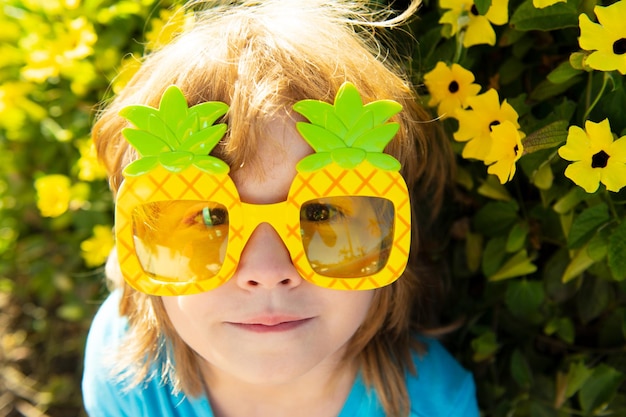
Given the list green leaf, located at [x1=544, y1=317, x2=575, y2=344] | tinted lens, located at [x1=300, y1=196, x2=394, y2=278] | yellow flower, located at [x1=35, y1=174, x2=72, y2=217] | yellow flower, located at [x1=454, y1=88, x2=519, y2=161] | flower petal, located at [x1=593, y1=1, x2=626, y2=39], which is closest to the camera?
flower petal, located at [x1=593, y1=1, x2=626, y2=39]

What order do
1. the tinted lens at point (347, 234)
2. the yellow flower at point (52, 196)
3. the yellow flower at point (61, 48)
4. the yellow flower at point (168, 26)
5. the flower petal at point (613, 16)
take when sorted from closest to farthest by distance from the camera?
the flower petal at point (613, 16), the tinted lens at point (347, 234), the yellow flower at point (168, 26), the yellow flower at point (61, 48), the yellow flower at point (52, 196)

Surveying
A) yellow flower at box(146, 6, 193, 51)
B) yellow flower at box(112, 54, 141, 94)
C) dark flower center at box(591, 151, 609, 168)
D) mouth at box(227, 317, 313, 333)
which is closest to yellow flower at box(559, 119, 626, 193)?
dark flower center at box(591, 151, 609, 168)

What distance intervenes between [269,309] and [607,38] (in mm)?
711

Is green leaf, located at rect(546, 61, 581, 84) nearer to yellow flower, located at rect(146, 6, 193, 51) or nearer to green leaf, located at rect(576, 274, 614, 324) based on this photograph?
green leaf, located at rect(576, 274, 614, 324)

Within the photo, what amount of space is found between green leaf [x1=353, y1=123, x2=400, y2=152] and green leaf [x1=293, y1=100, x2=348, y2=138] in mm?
45

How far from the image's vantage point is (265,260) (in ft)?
3.94

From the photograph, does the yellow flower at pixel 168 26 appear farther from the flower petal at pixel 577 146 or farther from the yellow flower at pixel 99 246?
the flower petal at pixel 577 146

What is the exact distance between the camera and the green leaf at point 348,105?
116 cm

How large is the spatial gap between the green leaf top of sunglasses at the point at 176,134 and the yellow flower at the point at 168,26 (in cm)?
32

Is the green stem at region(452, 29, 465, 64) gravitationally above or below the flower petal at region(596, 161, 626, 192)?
above

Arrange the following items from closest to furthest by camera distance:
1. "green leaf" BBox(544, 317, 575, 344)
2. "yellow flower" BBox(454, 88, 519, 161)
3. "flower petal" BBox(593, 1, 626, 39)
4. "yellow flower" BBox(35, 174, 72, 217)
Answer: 1. "flower petal" BBox(593, 1, 626, 39)
2. "yellow flower" BBox(454, 88, 519, 161)
3. "green leaf" BBox(544, 317, 575, 344)
4. "yellow flower" BBox(35, 174, 72, 217)

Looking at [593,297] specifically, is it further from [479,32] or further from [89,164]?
[89,164]

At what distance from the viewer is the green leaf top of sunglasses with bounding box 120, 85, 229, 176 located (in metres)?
1.16

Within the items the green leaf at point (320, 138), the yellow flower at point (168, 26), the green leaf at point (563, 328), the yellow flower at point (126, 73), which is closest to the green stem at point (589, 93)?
the green leaf at point (320, 138)
